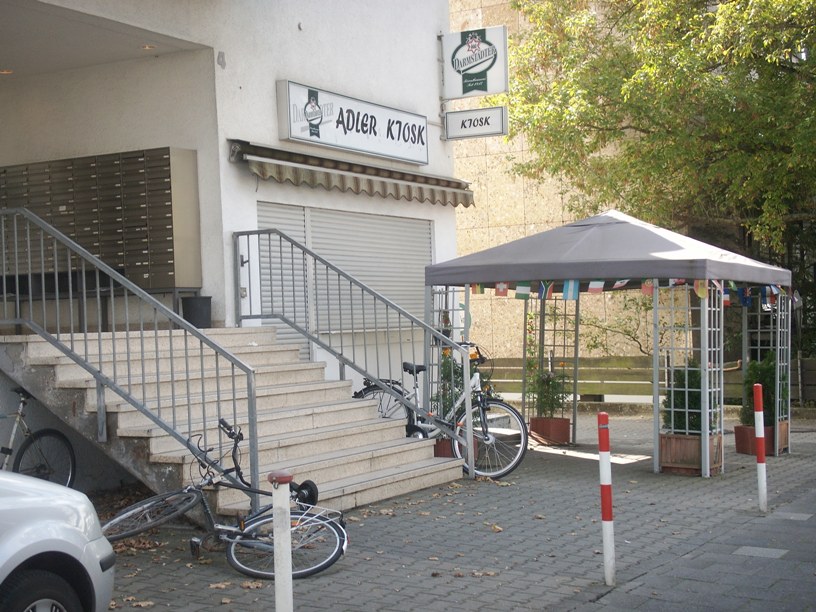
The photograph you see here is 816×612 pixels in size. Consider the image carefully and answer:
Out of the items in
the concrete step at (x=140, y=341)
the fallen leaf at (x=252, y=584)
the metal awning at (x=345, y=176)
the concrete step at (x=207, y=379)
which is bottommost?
the fallen leaf at (x=252, y=584)

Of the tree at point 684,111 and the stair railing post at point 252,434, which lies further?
the tree at point 684,111

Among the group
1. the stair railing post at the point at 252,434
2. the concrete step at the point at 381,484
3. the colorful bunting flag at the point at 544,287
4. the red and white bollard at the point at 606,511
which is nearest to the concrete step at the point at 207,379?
the stair railing post at the point at 252,434

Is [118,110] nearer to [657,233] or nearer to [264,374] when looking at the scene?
[264,374]

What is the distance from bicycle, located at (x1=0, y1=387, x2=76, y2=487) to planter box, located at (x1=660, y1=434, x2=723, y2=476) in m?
5.83

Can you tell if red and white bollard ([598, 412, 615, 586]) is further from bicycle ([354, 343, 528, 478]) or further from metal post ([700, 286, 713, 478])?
metal post ([700, 286, 713, 478])

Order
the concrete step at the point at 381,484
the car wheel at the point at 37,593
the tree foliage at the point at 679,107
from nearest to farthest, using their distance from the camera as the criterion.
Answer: the car wheel at the point at 37,593, the concrete step at the point at 381,484, the tree foliage at the point at 679,107

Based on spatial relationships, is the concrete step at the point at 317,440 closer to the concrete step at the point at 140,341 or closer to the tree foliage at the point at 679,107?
the concrete step at the point at 140,341

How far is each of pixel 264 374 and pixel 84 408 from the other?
210 cm

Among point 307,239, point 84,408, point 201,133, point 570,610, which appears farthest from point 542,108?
point 570,610

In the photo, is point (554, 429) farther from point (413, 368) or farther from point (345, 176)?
point (345, 176)

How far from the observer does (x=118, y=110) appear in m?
→ 11.6

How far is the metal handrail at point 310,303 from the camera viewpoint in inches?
422

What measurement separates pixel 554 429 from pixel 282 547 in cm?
862

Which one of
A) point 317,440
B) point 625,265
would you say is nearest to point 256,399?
point 317,440
